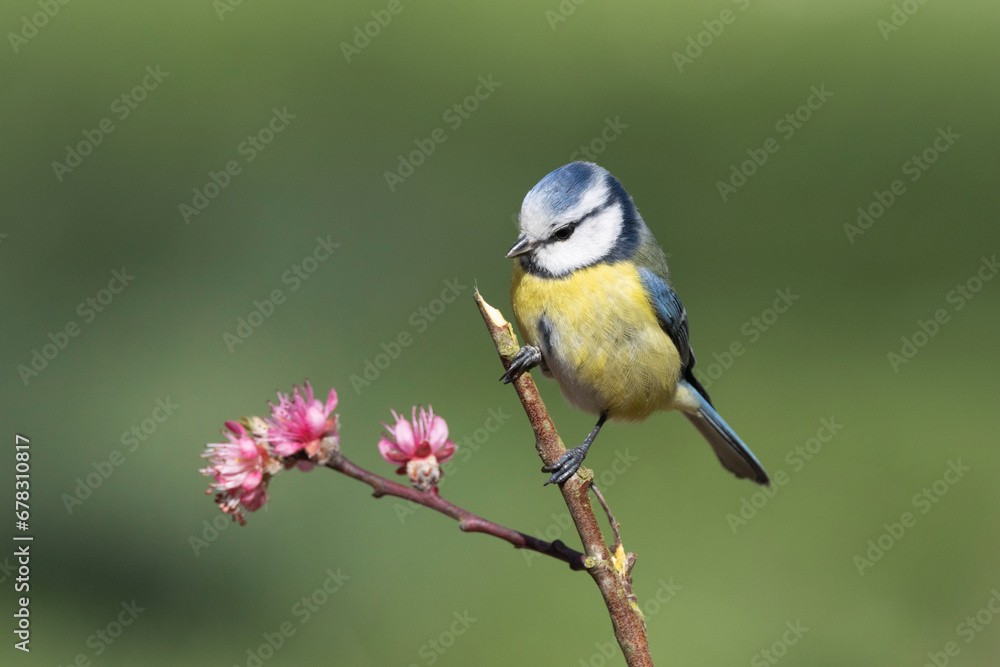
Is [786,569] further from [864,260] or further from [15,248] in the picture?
[15,248]

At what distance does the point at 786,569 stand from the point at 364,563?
1.47 metres

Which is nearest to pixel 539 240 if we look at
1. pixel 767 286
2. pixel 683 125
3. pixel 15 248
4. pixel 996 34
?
pixel 767 286

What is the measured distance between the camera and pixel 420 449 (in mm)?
1231

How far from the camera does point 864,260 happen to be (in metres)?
4.70
